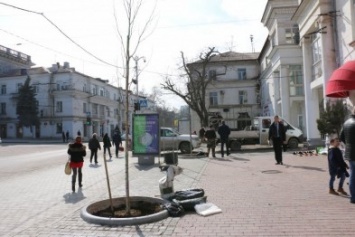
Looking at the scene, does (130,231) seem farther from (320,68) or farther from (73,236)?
(320,68)

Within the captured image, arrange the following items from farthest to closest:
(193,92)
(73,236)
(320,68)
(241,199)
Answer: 1. (193,92)
2. (320,68)
3. (241,199)
4. (73,236)

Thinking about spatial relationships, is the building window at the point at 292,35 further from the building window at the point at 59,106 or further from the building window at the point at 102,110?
the building window at the point at 102,110

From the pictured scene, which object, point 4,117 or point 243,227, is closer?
point 243,227

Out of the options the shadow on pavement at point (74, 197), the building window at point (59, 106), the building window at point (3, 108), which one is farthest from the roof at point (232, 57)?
the shadow on pavement at point (74, 197)

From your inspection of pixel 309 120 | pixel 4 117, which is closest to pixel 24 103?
pixel 4 117

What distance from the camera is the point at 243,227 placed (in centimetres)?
625

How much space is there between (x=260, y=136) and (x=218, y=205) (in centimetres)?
1867

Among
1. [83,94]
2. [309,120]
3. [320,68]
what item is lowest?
[309,120]

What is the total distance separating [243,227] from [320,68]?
56.8 feet

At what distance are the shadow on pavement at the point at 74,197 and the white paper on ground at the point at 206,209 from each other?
338 centimetres

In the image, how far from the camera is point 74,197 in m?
9.84

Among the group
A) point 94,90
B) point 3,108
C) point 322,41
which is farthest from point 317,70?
point 3,108

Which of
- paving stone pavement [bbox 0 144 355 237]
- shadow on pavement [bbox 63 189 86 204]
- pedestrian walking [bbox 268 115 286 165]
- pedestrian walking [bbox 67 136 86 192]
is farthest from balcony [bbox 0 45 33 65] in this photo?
shadow on pavement [bbox 63 189 86 204]

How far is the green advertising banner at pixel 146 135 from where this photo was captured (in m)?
17.6
